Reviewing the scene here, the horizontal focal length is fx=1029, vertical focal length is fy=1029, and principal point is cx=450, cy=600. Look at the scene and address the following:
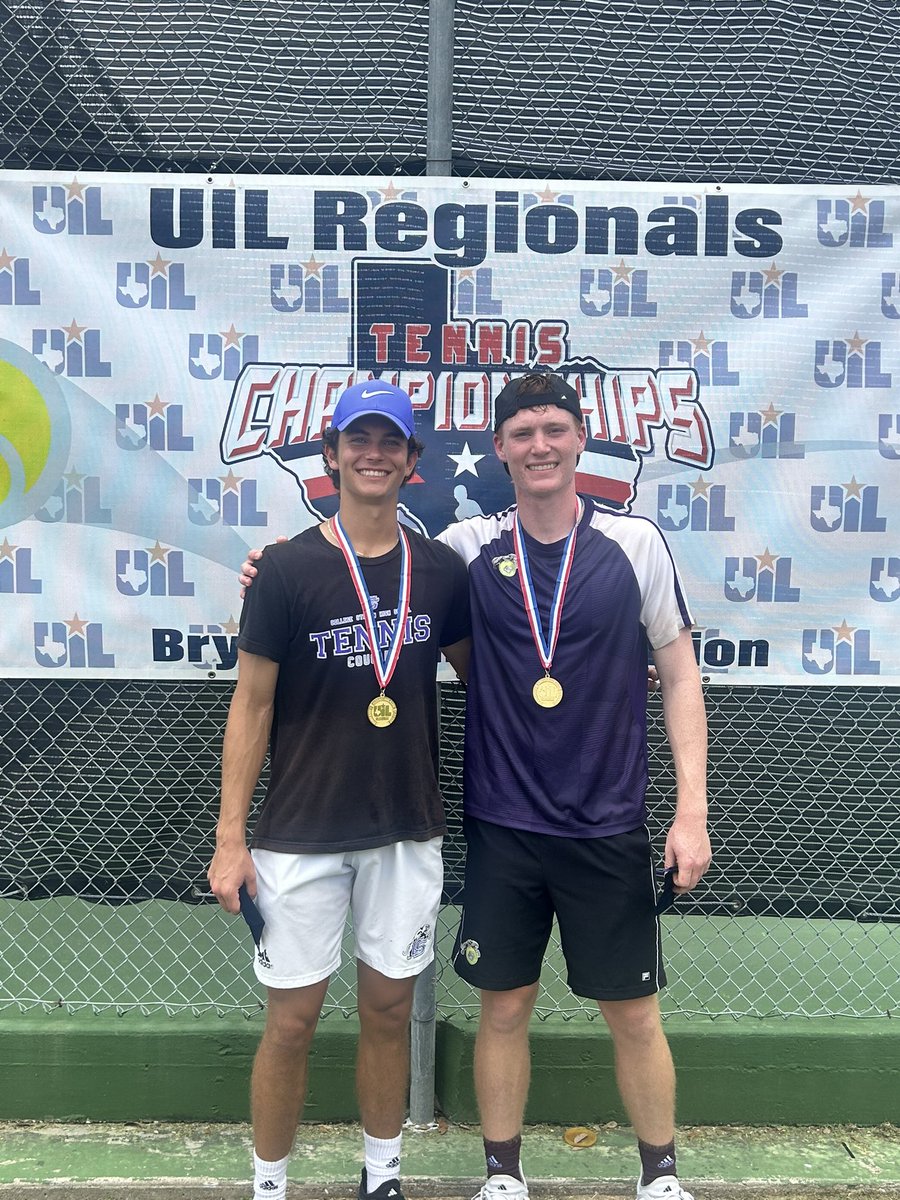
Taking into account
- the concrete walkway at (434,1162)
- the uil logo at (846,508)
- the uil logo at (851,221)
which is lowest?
the concrete walkway at (434,1162)

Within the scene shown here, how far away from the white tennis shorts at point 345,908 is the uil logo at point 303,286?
160 centimetres

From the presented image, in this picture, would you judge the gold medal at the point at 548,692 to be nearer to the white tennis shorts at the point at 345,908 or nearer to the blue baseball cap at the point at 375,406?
the white tennis shorts at the point at 345,908

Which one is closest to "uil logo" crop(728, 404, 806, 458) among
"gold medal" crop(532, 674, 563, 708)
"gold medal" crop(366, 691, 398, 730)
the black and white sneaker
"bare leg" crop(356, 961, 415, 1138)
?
"gold medal" crop(532, 674, 563, 708)

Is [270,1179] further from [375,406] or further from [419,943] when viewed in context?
[375,406]

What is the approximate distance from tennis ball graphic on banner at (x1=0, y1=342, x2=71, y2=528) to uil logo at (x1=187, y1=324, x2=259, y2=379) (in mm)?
424

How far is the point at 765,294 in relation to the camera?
123 inches

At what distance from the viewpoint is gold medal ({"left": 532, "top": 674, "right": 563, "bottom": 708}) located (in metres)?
2.58

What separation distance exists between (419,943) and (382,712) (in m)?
0.61

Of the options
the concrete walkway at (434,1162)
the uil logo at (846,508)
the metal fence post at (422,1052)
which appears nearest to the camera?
the concrete walkway at (434,1162)

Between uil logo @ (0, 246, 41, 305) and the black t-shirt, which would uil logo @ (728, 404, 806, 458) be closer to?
the black t-shirt

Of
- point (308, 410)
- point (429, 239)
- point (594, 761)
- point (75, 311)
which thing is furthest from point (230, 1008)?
point (429, 239)

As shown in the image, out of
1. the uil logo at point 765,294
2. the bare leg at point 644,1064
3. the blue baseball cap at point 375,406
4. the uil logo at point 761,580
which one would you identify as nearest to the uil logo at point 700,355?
the uil logo at point 765,294

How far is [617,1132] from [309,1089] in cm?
96

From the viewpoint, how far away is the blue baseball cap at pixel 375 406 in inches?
99.3
